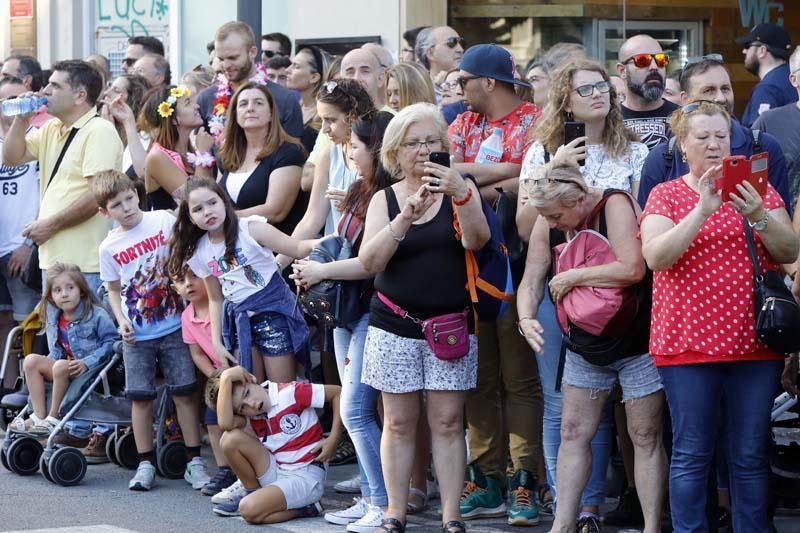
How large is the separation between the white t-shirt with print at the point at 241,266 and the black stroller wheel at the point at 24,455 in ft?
4.95

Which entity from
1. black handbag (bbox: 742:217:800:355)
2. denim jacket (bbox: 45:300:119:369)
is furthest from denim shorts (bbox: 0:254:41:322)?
black handbag (bbox: 742:217:800:355)

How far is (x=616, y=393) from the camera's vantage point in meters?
6.64

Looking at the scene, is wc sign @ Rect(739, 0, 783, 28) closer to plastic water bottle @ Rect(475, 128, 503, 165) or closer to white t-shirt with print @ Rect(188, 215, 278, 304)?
plastic water bottle @ Rect(475, 128, 503, 165)

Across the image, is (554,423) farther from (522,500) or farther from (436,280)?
(436,280)

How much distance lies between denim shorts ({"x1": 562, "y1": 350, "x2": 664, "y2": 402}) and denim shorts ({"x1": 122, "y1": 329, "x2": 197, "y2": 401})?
2.65 meters

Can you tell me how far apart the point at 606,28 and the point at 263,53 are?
10.0 feet

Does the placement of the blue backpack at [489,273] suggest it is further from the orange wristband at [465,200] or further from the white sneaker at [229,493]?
the white sneaker at [229,493]

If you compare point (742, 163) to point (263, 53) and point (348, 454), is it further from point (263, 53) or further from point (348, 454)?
point (263, 53)

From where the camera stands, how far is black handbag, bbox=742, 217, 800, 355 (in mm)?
5508

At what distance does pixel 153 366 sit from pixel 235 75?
2.18m

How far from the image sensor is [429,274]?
255 inches

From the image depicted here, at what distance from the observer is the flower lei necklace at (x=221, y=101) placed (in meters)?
8.70

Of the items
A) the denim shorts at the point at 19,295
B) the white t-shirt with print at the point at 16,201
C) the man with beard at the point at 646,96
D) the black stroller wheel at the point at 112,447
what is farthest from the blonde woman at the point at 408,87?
the denim shorts at the point at 19,295

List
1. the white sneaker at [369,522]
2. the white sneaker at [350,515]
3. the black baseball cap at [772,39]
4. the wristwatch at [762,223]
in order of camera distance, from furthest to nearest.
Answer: the black baseball cap at [772,39], the white sneaker at [350,515], the white sneaker at [369,522], the wristwatch at [762,223]
